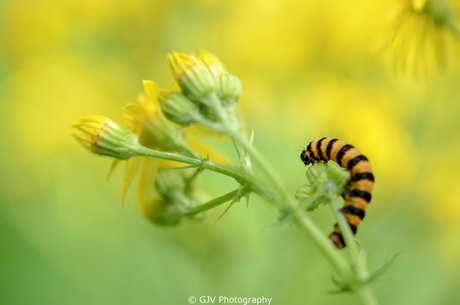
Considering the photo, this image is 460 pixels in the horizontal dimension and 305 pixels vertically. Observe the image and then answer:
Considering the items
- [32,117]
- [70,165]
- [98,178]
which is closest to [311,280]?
[98,178]

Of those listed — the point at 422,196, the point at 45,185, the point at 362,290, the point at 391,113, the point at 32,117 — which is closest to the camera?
the point at 362,290

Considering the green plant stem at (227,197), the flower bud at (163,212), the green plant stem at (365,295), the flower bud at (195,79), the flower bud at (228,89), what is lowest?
the green plant stem at (365,295)

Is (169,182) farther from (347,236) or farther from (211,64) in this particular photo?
(347,236)

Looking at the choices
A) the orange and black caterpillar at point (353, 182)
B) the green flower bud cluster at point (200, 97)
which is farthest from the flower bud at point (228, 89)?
the orange and black caterpillar at point (353, 182)

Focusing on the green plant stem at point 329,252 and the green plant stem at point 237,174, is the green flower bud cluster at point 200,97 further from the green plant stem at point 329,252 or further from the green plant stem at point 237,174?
the green plant stem at point 329,252

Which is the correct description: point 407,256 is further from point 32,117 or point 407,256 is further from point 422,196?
point 32,117

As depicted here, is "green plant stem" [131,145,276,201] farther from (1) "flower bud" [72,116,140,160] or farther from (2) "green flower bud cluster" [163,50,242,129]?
(1) "flower bud" [72,116,140,160]
